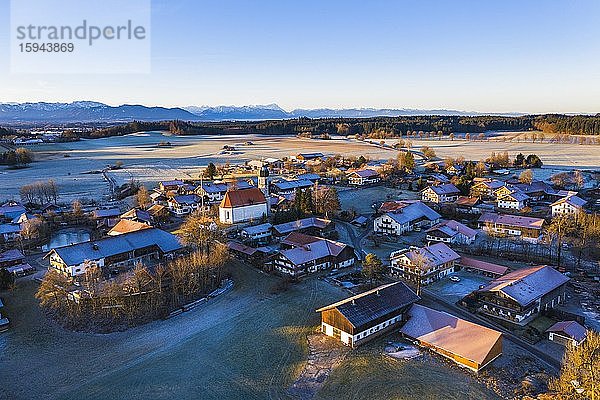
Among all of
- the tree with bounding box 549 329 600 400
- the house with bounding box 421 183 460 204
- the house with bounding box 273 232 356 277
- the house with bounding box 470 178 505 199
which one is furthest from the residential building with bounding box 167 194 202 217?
the tree with bounding box 549 329 600 400

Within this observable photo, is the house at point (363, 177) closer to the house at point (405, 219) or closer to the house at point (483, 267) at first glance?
the house at point (405, 219)

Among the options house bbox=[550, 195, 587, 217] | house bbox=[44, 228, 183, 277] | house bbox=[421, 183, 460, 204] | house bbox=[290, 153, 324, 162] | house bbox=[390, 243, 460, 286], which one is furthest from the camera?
house bbox=[290, 153, 324, 162]

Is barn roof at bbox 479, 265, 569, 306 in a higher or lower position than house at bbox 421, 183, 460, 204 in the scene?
lower

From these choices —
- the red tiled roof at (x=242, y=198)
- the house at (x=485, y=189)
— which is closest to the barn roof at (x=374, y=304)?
the red tiled roof at (x=242, y=198)

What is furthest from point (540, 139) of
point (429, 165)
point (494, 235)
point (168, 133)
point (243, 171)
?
point (168, 133)

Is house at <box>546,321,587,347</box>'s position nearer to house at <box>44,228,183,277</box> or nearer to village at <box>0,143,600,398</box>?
village at <box>0,143,600,398</box>

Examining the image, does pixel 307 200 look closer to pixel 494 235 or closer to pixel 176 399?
pixel 494 235
